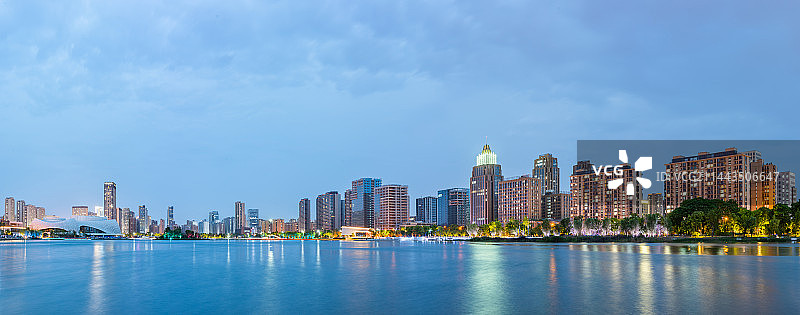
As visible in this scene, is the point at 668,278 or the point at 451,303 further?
the point at 668,278

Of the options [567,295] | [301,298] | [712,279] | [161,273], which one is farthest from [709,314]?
[161,273]

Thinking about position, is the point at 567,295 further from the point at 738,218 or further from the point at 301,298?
the point at 738,218

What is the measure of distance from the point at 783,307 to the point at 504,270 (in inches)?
1034

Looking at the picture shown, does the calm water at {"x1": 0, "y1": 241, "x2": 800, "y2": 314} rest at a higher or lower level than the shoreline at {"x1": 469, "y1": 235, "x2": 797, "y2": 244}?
higher

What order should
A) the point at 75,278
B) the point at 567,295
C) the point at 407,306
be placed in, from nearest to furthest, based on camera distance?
the point at 407,306 → the point at 567,295 → the point at 75,278

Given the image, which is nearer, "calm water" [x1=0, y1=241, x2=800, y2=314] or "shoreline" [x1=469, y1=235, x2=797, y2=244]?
"calm water" [x1=0, y1=241, x2=800, y2=314]

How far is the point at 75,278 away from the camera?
4412 centimetres

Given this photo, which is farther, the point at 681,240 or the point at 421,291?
the point at 681,240

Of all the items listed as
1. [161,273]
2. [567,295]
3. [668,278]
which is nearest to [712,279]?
[668,278]

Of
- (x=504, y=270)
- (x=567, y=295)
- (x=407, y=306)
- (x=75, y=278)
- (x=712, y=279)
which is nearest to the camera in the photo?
(x=407, y=306)

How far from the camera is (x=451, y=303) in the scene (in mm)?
28688

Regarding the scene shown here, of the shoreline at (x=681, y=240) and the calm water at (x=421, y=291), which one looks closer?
the calm water at (x=421, y=291)

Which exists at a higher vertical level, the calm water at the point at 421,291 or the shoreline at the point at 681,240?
the calm water at the point at 421,291

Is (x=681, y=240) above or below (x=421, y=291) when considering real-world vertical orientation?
below
